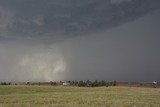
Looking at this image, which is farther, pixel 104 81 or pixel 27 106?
pixel 104 81

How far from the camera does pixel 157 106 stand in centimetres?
4028

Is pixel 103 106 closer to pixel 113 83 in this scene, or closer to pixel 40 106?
pixel 40 106

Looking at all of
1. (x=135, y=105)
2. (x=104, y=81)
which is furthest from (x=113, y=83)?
(x=135, y=105)

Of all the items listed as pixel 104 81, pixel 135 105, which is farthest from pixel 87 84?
pixel 135 105

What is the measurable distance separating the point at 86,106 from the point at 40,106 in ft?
16.3

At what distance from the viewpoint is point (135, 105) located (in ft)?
133

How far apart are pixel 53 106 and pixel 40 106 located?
1.43 meters

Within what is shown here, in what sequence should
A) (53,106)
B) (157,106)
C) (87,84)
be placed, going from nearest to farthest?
(53,106) → (157,106) → (87,84)

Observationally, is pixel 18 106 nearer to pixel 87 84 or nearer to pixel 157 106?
pixel 157 106

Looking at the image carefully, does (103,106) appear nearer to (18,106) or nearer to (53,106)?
(53,106)

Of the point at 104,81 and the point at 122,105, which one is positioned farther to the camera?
the point at 104,81

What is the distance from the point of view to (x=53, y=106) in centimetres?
3781

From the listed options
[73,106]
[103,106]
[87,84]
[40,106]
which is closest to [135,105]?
[103,106]

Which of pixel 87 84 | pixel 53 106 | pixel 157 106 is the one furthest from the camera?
pixel 87 84
